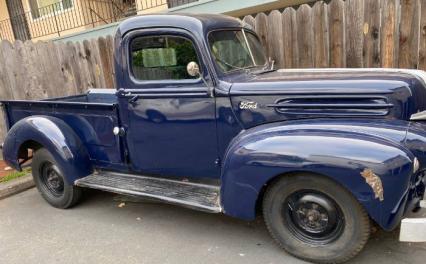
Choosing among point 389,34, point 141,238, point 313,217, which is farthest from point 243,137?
point 389,34

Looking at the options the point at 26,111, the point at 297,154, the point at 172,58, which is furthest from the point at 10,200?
the point at 297,154

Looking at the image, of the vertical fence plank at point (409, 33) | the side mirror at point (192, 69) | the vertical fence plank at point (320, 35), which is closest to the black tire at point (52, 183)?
the side mirror at point (192, 69)

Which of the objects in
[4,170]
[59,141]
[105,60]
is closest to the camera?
[59,141]

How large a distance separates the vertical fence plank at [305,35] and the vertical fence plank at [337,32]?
0.83ft

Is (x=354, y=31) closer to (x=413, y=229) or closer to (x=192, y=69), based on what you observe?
(x=192, y=69)

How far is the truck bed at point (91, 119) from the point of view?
160 inches

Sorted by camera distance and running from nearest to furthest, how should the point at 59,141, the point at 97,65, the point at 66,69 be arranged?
the point at 59,141, the point at 97,65, the point at 66,69

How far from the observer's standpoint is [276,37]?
4.96 metres

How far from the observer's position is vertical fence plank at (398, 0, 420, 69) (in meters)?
4.06

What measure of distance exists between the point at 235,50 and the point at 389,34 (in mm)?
1885

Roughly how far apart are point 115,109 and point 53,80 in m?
3.80

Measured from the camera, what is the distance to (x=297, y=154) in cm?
272

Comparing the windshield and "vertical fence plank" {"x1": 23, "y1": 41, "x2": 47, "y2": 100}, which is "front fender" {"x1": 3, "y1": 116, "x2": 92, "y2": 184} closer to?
the windshield

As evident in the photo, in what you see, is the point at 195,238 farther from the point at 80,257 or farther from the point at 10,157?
the point at 10,157
